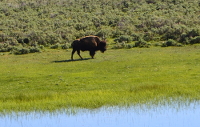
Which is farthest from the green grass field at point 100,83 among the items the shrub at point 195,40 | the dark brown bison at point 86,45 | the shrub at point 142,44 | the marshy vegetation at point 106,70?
the shrub at point 142,44

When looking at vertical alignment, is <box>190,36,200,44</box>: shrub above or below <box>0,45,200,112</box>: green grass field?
above

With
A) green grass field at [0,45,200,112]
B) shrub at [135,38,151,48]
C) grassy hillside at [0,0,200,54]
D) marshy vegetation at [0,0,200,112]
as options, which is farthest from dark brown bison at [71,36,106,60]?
grassy hillside at [0,0,200,54]

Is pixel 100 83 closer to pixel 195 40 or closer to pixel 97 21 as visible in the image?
pixel 195 40

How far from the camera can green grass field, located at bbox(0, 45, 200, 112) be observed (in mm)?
15406

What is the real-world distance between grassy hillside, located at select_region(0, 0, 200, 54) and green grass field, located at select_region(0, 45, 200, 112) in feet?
41.6

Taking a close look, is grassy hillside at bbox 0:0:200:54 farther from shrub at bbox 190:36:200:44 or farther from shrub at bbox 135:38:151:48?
shrub at bbox 135:38:151:48

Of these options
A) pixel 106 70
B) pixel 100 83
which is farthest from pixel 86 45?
pixel 100 83

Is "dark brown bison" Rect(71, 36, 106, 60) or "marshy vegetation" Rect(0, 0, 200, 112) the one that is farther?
"dark brown bison" Rect(71, 36, 106, 60)

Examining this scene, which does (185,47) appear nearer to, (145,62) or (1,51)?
(145,62)

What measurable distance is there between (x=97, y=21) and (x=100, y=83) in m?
43.0

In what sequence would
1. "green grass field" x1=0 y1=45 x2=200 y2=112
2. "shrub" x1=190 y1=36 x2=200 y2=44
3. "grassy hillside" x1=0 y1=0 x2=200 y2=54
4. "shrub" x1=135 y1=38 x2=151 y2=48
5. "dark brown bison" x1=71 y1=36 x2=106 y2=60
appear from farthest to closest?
"grassy hillside" x1=0 y1=0 x2=200 y2=54
"shrub" x1=135 y1=38 x2=151 y2=48
"shrub" x1=190 y1=36 x2=200 y2=44
"dark brown bison" x1=71 y1=36 x2=106 y2=60
"green grass field" x1=0 y1=45 x2=200 y2=112

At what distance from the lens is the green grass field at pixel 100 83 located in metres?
15.4

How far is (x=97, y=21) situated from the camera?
62.0 m

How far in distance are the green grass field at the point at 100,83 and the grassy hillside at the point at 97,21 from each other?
499 inches
